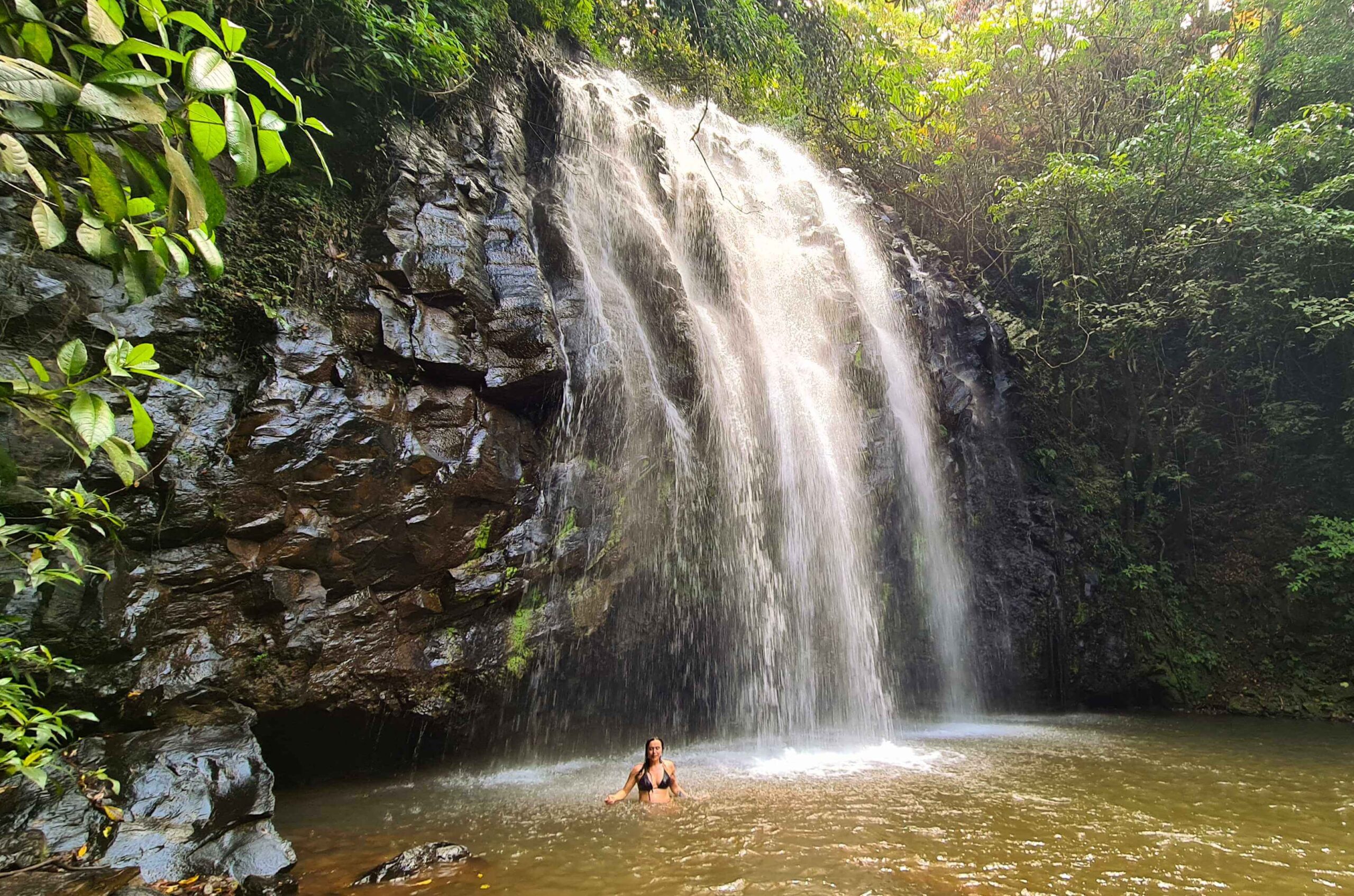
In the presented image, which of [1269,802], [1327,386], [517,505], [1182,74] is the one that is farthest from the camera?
[1327,386]

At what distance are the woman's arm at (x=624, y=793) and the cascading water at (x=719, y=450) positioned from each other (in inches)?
65.4

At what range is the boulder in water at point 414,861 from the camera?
11.7 feet

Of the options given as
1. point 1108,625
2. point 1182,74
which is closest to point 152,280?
point 1108,625

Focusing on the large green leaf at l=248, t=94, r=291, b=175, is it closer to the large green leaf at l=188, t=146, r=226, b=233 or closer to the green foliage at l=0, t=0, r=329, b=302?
the green foliage at l=0, t=0, r=329, b=302

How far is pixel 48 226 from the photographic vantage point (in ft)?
5.04

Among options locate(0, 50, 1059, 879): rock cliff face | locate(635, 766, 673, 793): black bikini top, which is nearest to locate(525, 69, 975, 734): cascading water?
locate(0, 50, 1059, 879): rock cliff face

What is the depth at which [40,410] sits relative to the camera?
2.12 meters

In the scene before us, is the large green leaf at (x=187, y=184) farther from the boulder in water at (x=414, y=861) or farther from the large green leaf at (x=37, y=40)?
the boulder in water at (x=414, y=861)

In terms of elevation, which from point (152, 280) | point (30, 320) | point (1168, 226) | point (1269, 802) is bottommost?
point (1269, 802)

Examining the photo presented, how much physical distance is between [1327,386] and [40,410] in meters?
17.0

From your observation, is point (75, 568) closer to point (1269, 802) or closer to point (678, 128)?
point (1269, 802)

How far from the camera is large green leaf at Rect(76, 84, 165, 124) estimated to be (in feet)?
4.58

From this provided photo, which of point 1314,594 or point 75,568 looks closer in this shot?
point 75,568

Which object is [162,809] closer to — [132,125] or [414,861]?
[414,861]
